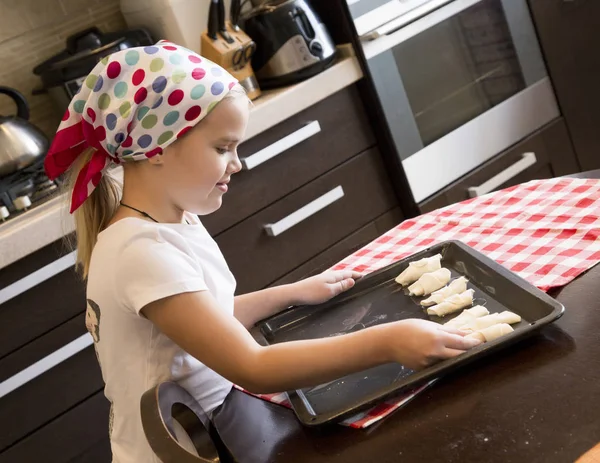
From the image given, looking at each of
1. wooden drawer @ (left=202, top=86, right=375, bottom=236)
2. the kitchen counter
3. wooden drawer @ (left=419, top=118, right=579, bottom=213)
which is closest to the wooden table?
the kitchen counter

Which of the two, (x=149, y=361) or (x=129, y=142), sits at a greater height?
(x=129, y=142)

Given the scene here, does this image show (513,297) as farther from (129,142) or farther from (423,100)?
(423,100)

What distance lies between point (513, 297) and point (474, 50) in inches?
67.6

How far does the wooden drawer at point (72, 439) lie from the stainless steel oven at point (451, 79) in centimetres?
117

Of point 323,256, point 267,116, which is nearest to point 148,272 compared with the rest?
point 267,116

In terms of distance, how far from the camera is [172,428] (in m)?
0.77

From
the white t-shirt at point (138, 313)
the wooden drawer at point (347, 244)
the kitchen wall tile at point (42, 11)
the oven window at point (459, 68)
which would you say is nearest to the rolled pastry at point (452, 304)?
the white t-shirt at point (138, 313)

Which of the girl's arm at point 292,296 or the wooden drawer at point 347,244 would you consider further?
the wooden drawer at point 347,244

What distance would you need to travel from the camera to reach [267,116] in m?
2.08

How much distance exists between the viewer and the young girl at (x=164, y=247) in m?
0.92

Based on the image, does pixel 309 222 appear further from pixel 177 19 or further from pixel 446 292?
pixel 446 292

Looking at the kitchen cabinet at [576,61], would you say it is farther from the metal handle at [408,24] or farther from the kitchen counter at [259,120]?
the kitchen counter at [259,120]

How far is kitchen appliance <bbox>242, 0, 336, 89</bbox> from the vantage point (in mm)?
2166

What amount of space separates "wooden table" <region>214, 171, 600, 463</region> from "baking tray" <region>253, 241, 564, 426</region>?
2 cm
